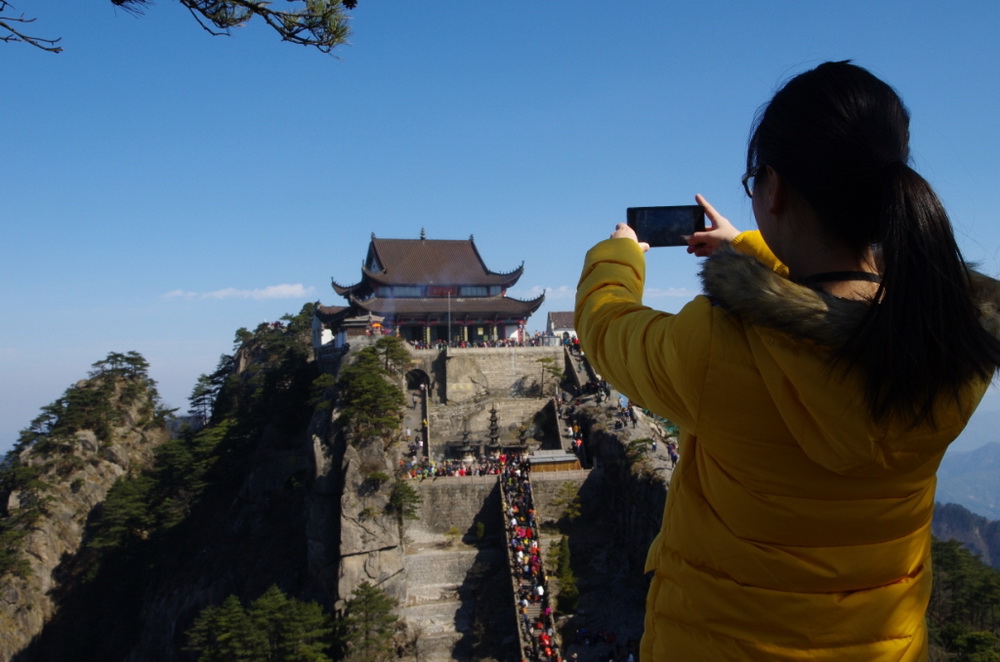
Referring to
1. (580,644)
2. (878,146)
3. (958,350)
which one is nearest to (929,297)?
(958,350)

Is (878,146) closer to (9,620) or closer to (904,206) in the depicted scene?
(904,206)

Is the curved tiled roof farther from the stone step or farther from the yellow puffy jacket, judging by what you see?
the yellow puffy jacket

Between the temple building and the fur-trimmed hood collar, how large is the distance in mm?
30065

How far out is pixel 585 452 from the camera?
26.4 m

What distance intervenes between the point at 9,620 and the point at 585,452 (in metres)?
21.0

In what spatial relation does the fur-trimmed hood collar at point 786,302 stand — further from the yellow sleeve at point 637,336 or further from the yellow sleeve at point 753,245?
the yellow sleeve at point 753,245

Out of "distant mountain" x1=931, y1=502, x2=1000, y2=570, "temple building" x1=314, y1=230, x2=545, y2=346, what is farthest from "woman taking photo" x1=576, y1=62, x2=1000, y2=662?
"distant mountain" x1=931, y1=502, x2=1000, y2=570

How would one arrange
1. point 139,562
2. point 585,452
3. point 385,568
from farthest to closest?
1. point 139,562
2. point 585,452
3. point 385,568

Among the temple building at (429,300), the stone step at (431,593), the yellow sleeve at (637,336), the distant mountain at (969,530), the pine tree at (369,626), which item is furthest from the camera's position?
the distant mountain at (969,530)

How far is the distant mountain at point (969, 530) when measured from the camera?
3777 inches

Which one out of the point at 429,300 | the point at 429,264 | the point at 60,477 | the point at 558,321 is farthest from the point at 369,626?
the point at 558,321

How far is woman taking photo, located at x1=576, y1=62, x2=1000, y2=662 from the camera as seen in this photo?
1.76 metres

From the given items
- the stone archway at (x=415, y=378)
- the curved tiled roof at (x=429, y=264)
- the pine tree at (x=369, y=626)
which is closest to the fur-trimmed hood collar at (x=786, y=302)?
the pine tree at (x=369, y=626)

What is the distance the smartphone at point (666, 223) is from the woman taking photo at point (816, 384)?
355mm
